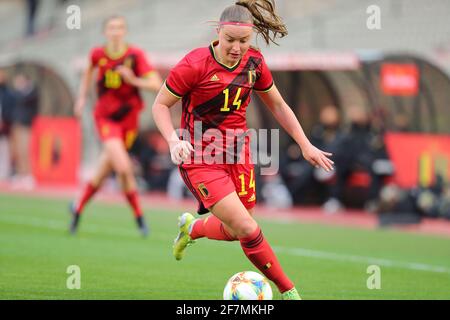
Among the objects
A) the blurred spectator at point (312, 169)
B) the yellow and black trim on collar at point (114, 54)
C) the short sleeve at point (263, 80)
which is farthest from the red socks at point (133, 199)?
the blurred spectator at point (312, 169)

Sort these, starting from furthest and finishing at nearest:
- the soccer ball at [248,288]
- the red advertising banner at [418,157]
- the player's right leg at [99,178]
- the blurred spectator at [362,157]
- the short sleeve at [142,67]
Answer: the blurred spectator at [362,157]
the red advertising banner at [418,157]
the short sleeve at [142,67]
the player's right leg at [99,178]
the soccer ball at [248,288]

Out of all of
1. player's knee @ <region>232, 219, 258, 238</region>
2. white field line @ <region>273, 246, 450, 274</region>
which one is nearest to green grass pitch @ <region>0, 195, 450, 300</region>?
white field line @ <region>273, 246, 450, 274</region>

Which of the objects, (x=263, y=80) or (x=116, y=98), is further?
(x=116, y=98)

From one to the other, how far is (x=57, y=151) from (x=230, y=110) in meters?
16.1

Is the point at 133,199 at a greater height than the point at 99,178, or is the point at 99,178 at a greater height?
the point at 99,178

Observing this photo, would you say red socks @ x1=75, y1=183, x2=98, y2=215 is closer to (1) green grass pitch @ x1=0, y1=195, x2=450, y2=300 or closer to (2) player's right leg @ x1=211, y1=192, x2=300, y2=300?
(1) green grass pitch @ x1=0, y1=195, x2=450, y2=300

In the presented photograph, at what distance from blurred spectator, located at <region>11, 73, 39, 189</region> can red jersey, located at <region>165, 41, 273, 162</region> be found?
1632cm

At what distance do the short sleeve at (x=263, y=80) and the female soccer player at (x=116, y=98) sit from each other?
15.8 feet

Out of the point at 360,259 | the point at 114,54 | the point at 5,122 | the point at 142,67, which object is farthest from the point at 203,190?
the point at 5,122

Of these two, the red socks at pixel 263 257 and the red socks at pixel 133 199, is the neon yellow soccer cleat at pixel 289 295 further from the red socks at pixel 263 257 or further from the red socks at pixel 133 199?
the red socks at pixel 133 199

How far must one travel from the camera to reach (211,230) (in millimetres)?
8797

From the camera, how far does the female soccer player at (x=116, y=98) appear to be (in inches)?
513

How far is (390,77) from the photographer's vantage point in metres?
17.7

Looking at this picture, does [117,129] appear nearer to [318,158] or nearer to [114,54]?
[114,54]
